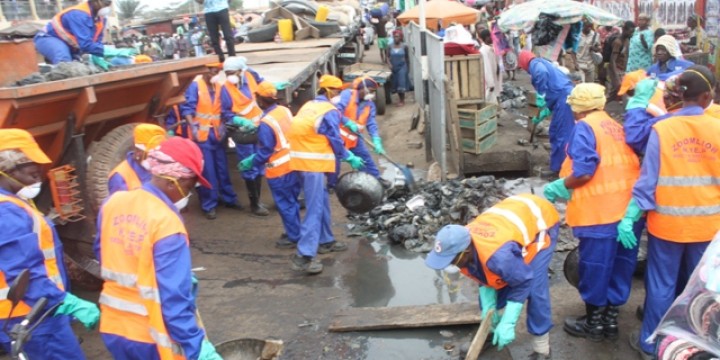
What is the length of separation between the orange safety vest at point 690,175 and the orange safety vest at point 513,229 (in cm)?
66

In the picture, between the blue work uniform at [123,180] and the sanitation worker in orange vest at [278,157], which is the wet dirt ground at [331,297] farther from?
the blue work uniform at [123,180]

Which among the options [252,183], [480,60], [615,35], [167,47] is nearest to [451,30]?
[480,60]

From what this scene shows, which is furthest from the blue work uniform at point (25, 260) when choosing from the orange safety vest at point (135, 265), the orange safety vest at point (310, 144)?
the orange safety vest at point (310, 144)

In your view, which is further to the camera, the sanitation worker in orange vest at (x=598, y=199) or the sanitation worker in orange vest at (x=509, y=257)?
the sanitation worker in orange vest at (x=598, y=199)

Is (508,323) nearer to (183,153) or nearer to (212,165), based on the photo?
(183,153)

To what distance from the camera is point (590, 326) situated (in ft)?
13.0

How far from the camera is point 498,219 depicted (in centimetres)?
331

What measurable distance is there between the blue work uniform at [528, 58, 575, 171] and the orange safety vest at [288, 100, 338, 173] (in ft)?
9.47

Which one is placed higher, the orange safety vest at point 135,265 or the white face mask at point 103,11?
the white face mask at point 103,11

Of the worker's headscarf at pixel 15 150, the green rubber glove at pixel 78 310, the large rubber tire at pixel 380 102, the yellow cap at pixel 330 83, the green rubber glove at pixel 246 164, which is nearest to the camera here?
the green rubber glove at pixel 78 310

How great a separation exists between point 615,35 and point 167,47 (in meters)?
16.6

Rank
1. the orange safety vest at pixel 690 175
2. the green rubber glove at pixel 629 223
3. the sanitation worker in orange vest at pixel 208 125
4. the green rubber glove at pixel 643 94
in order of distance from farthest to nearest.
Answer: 1. the sanitation worker in orange vest at pixel 208 125
2. the green rubber glove at pixel 643 94
3. the green rubber glove at pixel 629 223
4. the orange safety vest at pixel 690 175

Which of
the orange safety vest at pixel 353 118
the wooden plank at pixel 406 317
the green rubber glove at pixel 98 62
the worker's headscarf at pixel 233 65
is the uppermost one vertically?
the green rubber glove at pixel 98 62

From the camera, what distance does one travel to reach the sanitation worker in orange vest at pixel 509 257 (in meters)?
3.12
